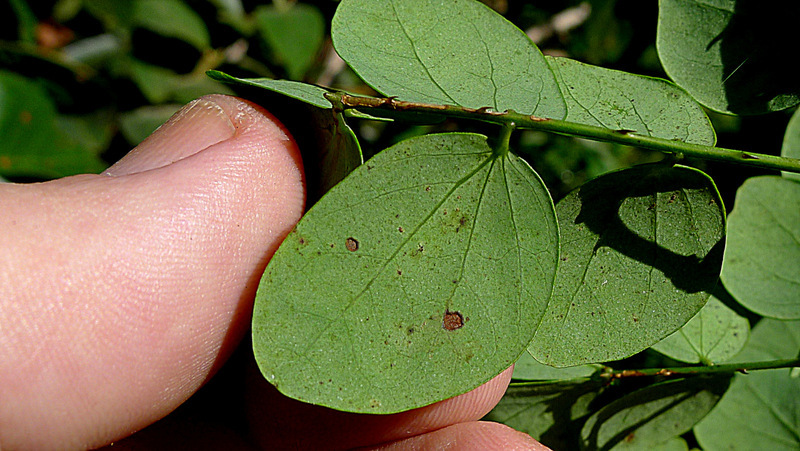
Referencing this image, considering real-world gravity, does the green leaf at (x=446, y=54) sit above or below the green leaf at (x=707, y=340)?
above

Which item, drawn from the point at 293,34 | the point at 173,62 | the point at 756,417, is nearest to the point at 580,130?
the point at 756,417

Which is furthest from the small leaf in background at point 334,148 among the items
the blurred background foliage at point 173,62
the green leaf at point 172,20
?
the green leaf at point 172,20

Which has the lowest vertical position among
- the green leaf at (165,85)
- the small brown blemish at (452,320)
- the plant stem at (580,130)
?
the green leaf at (165,85)

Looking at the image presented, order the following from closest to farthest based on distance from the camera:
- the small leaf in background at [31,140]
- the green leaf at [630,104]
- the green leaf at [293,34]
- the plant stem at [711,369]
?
the green leaf at [630,104]
the plant stem at [711,369]
the small leaf in background at [31,140]
the green leaf at [293,34]

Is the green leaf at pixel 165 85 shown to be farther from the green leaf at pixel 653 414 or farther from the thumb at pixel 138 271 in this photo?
the green leaf at pixel 653 414

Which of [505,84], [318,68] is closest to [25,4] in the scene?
[318,68]

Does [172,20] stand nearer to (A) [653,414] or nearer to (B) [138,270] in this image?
(B) [138,270]

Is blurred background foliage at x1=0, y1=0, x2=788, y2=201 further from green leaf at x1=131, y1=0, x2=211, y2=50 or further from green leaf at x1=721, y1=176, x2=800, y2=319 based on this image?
green leaf at x1=721, y1=176, x2=800, y2=319

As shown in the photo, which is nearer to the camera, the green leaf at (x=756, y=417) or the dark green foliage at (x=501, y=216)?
the dark green foliage at (x=501, y=216)
